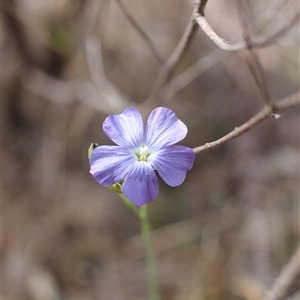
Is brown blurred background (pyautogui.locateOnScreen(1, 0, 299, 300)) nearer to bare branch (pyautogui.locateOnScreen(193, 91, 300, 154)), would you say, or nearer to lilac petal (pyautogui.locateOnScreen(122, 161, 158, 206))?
bare branch (pyautogui.locateOnScreen(193, 91, 300, 154))

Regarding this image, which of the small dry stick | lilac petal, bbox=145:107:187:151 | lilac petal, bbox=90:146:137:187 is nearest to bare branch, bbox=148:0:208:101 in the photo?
lilac petal, bbox=145:107:187:151

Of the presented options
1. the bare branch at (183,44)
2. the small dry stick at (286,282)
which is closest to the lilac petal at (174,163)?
the bare branch at (183,44)

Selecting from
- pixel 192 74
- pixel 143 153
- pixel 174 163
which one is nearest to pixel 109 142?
pixel 192 74

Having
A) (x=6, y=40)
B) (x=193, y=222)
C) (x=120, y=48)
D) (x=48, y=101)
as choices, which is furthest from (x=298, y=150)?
(x=6, y=40)

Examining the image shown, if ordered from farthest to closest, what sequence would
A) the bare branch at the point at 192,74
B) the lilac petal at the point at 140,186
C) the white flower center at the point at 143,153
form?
the bare branch at the point at 192,74 < the white flower center at the point at 143,153 < the lilac petal at the point at 140,186

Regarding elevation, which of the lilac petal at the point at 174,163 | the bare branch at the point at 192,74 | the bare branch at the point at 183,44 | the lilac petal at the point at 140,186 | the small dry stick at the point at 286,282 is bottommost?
the lilac petal at the point at 140,186

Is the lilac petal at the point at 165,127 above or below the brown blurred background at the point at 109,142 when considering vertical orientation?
below

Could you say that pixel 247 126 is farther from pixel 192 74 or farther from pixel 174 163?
pixel 192 74

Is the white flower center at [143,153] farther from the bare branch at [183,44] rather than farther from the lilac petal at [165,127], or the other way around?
the bare branch at [183,44]

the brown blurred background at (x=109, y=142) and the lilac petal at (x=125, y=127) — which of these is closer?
the lilac petal at (x=125, y=127)
